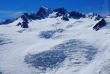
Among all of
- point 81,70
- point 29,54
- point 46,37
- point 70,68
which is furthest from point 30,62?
point 46,37

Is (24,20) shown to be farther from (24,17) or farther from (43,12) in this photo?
(43,12)

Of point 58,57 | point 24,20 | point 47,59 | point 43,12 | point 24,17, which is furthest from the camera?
point 43,12

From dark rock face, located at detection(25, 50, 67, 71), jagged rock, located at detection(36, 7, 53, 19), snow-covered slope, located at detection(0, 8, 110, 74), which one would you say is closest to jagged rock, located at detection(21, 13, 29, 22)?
jagged rock, located at detection(36, 7, 53, 19)

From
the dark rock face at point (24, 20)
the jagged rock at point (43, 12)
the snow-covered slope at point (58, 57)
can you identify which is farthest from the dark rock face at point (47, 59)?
the jagged rock at point (43, 12)

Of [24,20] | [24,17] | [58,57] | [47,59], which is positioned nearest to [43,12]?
[24,17]

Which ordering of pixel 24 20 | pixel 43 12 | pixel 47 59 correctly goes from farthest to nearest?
pixel 43 12
pixel 24 20
pixel 47 59

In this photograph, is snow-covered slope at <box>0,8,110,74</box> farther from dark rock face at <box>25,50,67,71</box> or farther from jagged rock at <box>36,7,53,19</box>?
jagged rock at <box>36,7,53,19</box>

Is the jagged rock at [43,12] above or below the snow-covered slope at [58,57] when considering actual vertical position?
above

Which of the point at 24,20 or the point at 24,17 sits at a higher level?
the point at 24,17

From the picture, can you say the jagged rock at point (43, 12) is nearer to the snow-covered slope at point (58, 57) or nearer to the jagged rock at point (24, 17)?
the jagged rock at point (24, 17)

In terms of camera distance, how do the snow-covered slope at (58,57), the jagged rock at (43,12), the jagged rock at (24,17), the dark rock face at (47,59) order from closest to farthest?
the snow-covered slope at (58,57), the dark rock face at (47,59), the jagged rock at (24,17), the jagged rock at (43,12)

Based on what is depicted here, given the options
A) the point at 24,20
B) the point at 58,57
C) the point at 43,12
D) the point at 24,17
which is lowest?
the point at 58,57
